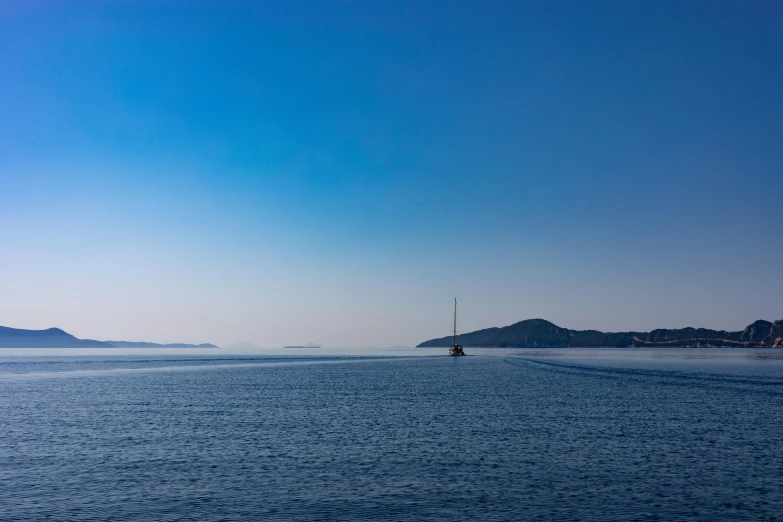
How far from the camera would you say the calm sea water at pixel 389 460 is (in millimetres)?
26203

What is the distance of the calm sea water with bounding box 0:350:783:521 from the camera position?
26.2 metres

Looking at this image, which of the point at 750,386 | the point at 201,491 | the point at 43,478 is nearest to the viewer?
the point at 201,491

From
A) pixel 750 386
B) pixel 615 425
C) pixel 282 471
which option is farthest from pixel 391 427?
pixel 750 386

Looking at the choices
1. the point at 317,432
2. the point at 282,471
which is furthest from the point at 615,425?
the point at 282,471

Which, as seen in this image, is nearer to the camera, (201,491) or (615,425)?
(201,491)

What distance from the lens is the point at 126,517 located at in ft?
80.9

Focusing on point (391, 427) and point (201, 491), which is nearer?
point (201, 491)

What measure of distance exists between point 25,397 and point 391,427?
5579 centimetres

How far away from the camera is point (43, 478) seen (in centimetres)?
3147

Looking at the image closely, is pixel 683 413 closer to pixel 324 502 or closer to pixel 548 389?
pixel 548 389

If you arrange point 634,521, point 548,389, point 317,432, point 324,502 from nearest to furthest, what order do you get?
point 634,521 → point 324,502 → point 317,432 → point 548,389

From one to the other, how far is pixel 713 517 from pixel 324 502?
57.2ft

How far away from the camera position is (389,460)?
35500 millimetres

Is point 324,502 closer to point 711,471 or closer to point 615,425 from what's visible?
point 711,471
